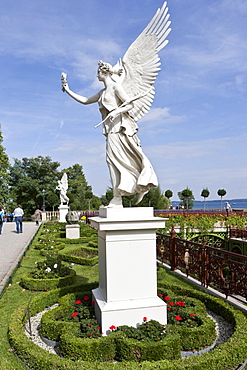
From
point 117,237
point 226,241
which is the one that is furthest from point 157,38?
point 226,241

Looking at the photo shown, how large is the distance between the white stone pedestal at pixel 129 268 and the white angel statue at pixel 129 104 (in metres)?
0.50

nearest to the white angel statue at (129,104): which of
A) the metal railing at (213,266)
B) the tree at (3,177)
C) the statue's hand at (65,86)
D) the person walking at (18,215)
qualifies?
the statue's hand at (65,86)

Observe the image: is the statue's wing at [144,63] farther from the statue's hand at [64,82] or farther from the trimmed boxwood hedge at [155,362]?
the trimmed boxwood hedge at [155,362]

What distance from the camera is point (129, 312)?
413cm

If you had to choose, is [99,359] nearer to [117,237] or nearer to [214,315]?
[117,237]

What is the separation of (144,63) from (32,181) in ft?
114

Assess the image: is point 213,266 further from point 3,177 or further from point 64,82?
point 3,177

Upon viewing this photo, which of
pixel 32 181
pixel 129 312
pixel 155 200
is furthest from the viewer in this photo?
pixel 32 181

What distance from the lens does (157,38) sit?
4531mm

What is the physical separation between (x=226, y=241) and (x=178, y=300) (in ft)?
47.5

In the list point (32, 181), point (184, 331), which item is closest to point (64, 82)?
point (184, 331)

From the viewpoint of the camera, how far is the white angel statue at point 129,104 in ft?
14.9

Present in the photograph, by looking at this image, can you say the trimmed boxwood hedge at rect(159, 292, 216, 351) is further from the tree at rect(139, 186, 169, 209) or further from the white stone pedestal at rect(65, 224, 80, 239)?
the tree at rect(139, 186, 169, 209)

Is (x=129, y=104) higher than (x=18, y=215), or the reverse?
(x=129, y=104)
